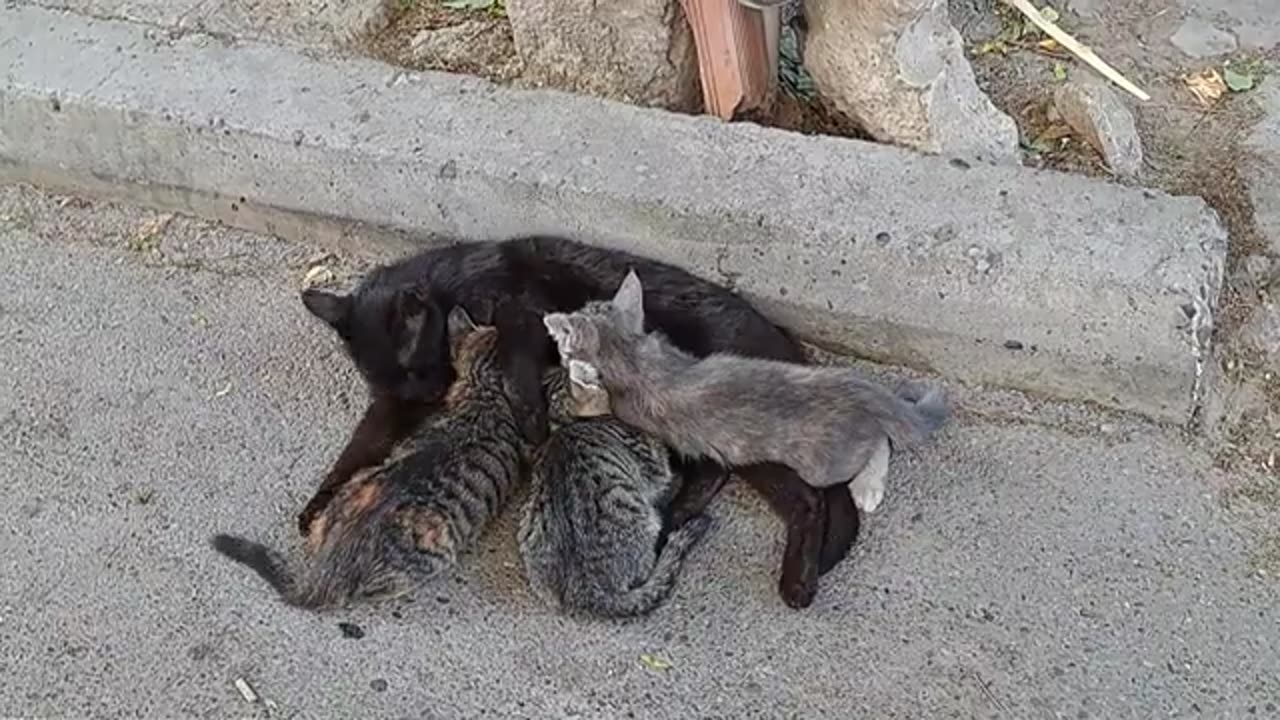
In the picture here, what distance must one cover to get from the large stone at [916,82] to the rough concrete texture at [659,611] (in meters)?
0.62

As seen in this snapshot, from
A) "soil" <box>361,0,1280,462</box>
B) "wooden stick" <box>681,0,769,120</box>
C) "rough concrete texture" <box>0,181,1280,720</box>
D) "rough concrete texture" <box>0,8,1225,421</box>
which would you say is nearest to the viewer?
"rough concrete texture" <box>0,181,1280,720</box>

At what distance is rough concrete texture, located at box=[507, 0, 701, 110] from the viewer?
13.1 ft

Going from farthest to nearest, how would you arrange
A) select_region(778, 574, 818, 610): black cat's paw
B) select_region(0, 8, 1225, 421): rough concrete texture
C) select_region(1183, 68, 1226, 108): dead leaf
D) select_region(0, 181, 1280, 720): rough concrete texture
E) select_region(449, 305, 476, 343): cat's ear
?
select_region(1183, 68, 1226, 108): dead leaf
select_region(449, 305, 476, 343): cat's ear
select_region(0, 8, 1225, 421): rough concrete texture
select_region(778, 574, 818, 610): black cat's paw
select_region(0, 181, 1280, 720): rough concrete texture

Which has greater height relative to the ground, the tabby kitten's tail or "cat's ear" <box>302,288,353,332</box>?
"cat's ear" <box>302,288,353,332</box>

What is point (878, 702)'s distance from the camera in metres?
3.06

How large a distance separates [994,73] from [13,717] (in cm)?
266

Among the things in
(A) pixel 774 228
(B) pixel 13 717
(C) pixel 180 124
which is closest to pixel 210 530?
(B) pixel 13 717

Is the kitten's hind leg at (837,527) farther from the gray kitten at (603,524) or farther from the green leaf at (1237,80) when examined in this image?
the green leaf at (1237,80)

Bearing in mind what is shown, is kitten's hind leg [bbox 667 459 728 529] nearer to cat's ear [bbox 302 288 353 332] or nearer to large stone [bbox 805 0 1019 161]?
cat's ear [bbox 302 288 353 332]

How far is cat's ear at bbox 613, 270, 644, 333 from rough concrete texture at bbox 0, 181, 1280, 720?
0.40 metres

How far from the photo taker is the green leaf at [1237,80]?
13.5 feet

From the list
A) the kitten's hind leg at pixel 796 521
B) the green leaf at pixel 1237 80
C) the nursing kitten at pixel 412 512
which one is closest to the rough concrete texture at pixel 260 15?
the nursing kitten at pixel 412 512

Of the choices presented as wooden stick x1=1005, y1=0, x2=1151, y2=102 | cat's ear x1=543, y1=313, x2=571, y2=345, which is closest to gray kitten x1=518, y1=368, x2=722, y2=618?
cat's ear x1=543, y1=313, x2=571, y2=345

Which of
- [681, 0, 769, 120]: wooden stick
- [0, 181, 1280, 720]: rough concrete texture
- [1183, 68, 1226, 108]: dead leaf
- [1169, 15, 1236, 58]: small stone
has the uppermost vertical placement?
[681, 0, 769, 120]: wooden stick
